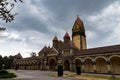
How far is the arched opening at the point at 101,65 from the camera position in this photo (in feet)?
117

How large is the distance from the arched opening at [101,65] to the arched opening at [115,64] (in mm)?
1735

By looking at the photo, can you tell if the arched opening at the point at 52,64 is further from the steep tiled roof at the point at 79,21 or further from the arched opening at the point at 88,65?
the steep tiled roof at the point at 79,21

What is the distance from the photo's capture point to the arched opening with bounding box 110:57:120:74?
33.7 meters

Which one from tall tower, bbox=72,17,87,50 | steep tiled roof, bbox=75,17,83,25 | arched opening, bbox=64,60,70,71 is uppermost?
steep tiled roof, bbox=75,17,83,25

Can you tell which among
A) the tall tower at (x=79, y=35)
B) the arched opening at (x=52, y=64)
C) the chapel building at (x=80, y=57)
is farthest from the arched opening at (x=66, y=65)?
the tall tower at (x=79, y=35)

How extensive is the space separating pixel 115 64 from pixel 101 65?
3547 millimetres

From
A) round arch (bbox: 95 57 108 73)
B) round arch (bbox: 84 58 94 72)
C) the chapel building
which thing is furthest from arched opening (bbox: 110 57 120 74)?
round arch (bbox: 84 58 94 72)

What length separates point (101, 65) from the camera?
36781 mm

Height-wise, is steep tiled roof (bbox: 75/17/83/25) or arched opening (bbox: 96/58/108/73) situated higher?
steep tiled roof (bbox: 75/17/83/25)

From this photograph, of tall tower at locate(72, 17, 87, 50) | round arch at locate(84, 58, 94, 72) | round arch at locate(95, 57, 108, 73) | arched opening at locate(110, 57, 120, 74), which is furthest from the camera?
tall tower at locate(72, 17, 87, 50)

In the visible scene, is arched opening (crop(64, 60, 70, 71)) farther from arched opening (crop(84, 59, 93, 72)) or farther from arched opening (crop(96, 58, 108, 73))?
arched opening (crop(96, 58, 108, 73))

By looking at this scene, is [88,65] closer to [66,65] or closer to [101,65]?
[101,65]

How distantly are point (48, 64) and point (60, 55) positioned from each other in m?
6.75

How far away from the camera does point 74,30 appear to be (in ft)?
167
